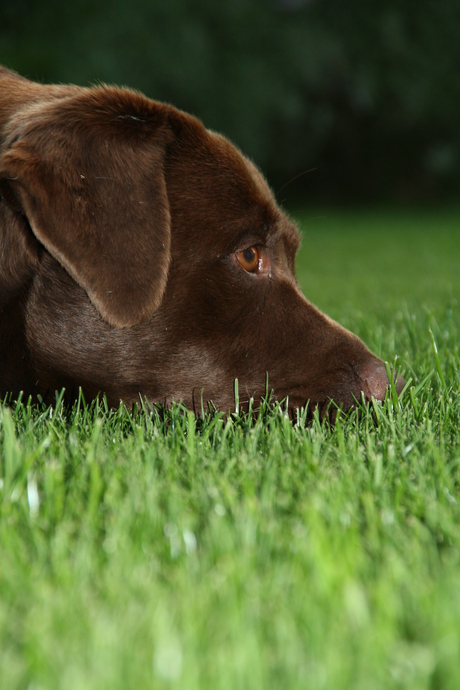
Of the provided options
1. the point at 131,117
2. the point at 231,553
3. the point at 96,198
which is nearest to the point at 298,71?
the point at 131,117

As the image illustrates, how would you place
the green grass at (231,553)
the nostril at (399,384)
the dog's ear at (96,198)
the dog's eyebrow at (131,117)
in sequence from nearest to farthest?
the green grass at (231,553) → the dog's ear at (96,198) → the dog's eyebrow at (131,117) → the nostril at (399,384)

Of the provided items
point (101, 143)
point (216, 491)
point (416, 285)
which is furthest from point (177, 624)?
point (416, 285)

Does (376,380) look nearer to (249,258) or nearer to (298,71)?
(249,258)

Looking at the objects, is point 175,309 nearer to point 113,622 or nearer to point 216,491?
point 216,491

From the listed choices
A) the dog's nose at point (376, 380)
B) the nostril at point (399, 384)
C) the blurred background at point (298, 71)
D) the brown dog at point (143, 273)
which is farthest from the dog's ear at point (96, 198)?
the blurred background at point (298, 71)

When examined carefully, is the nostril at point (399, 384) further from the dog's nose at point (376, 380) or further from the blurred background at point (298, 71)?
the blurred background at point (298, 71)

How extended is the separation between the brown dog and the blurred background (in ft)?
47.4

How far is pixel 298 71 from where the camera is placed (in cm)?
2280

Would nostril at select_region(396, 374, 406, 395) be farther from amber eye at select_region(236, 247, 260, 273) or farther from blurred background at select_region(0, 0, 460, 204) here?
blurred background at select_region(0, 0, 460, 204)

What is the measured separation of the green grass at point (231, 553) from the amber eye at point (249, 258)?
22.1 inches

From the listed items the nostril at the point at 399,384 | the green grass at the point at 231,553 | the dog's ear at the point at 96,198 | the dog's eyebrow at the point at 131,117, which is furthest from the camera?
the nostril at the point at 399,384

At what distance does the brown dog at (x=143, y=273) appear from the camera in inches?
87.5

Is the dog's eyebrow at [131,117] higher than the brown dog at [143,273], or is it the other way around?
the dog's eyebrow at [131,117]

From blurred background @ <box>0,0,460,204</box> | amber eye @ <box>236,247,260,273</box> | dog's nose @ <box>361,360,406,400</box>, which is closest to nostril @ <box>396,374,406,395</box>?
dog's nose @ <box>361,360,406,400</box>
